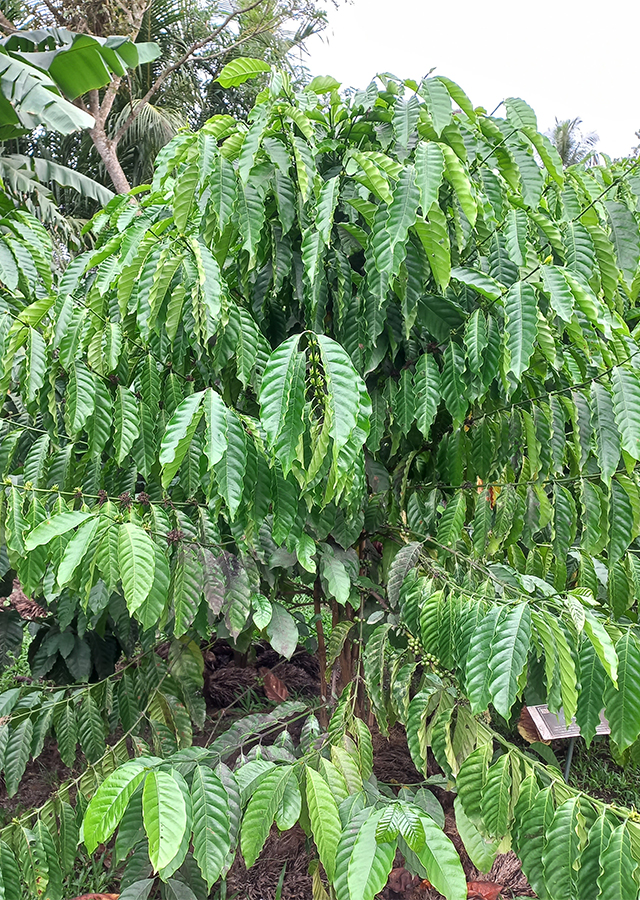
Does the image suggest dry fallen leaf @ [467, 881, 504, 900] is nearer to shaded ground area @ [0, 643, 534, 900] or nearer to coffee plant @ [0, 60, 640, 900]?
shaded ground area @ [0, 643, 534, 900]

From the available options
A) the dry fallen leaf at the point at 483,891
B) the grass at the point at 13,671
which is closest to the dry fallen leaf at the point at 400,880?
the dry fallen leaf at the point at 483,891

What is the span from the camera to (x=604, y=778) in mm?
2322

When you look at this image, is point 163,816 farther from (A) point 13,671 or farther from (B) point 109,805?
(A) point 13,671

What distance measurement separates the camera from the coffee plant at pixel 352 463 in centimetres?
89

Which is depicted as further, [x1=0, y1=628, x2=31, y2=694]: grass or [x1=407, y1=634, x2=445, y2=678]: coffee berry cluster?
[x1=0, y1=628, x2=31, y2=694]: grass

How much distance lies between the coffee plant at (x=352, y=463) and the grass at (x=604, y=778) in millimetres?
1007

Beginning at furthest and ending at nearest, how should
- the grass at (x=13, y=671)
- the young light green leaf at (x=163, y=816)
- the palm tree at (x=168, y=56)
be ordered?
1. the palm tree at (x=168, y=56)
2. the grass at (x=13, y=671)
3. the young light green leaf at (x=163, y=816)

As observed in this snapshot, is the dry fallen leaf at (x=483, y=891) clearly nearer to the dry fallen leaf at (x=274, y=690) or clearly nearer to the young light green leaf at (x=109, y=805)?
the dry fallen leaf at (x=274, y=690)

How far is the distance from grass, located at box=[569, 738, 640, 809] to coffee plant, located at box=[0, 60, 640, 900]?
1.01 metres

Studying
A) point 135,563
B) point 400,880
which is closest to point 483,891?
point 400,880

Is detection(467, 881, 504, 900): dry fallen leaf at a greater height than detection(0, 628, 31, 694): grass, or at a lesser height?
lesser

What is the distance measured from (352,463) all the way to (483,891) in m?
1.33

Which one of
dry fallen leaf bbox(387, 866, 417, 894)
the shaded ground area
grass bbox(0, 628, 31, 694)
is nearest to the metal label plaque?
the shaded ground area

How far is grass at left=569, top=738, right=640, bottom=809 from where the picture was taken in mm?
2230
